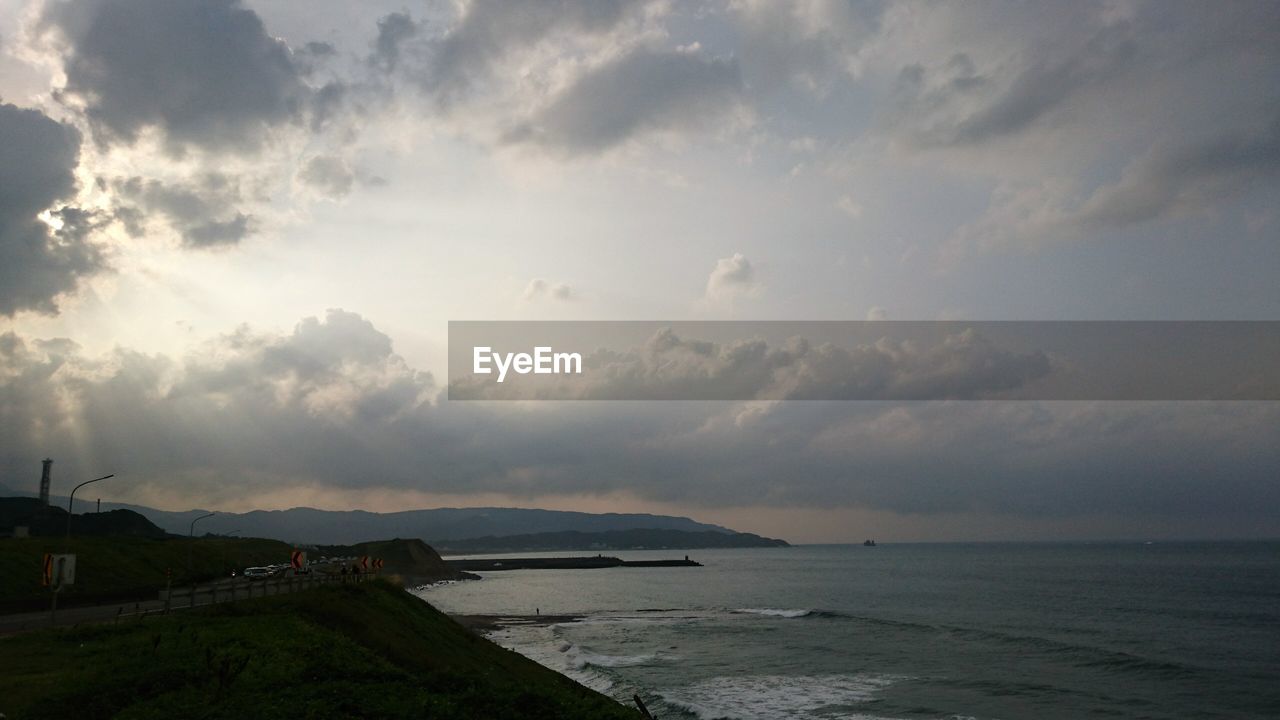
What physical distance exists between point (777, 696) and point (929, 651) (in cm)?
2327

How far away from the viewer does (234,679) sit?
21.4 metres

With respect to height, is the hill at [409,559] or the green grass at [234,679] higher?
A: the green grass at [234,679]

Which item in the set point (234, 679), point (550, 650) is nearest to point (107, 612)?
point (234, 679)

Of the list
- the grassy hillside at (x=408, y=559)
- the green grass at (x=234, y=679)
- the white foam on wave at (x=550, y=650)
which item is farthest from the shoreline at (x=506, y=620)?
the grassy hillside at (x=408, y=559)

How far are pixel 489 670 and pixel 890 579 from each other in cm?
14874

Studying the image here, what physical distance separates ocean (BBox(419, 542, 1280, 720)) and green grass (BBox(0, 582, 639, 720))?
2102 centimetres

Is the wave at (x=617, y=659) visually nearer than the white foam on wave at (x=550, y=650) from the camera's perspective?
No

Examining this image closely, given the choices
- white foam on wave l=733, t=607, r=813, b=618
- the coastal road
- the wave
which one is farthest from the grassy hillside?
the coastal road

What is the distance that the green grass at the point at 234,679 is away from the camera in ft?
64.3

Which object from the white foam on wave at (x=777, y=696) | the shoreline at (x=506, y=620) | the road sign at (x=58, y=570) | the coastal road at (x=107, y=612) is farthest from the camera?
the shoreline at (x=506, y=620)

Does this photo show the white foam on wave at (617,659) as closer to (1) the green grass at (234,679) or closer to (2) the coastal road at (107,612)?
(2) the coastal road at (107,612)

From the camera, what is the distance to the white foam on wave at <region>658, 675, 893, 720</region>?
42000 millimetres

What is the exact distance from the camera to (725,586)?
156750 millimetres

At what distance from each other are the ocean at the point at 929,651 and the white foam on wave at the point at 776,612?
262 mm
